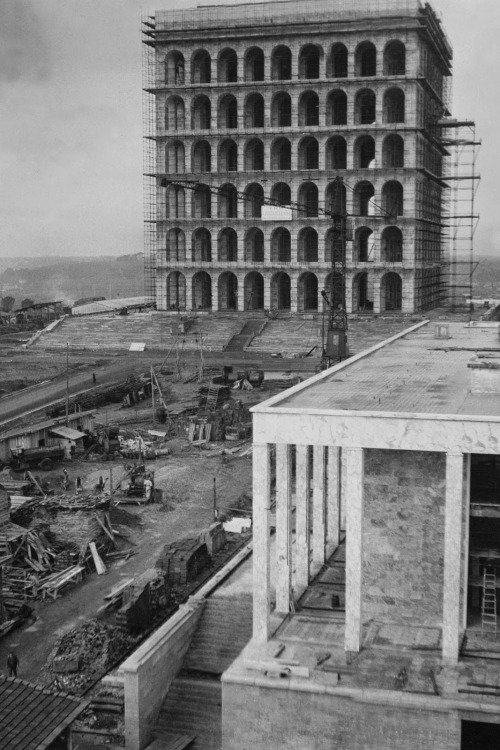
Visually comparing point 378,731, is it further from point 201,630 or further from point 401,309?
point 401,309

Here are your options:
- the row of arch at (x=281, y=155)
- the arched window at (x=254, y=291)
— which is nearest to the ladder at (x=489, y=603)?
the row of arch at (x=281, y=155)

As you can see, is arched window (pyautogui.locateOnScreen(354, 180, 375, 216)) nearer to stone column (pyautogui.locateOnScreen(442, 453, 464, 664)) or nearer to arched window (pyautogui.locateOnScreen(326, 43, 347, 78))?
arched window (pyautogui.locateOnScreen(326, 43, 347, 78))

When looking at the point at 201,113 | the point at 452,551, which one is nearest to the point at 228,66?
the point at 201,113

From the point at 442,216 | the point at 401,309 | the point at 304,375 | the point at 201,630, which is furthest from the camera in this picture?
the point at 442,216

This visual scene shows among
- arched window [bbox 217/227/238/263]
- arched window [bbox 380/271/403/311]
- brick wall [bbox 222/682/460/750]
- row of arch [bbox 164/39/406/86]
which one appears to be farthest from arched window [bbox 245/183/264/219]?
brick wall [bbox 222/682/460/750]

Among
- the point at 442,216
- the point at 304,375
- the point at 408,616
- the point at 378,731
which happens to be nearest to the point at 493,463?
the point at 408,616

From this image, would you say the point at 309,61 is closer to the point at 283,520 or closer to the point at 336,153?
the point at 336,153
